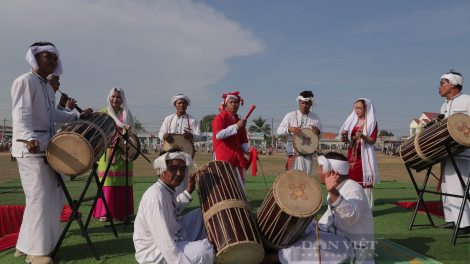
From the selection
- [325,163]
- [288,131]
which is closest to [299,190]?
[325,163]

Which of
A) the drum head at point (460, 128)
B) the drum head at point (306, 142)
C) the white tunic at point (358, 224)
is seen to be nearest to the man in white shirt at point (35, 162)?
→ the white tunic at point (358, 224)

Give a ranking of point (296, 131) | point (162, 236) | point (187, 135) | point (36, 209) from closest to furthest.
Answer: point (162, 236), point (36, 209), point (187, 135), point (296, 131)

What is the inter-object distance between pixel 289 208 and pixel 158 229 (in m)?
1.21

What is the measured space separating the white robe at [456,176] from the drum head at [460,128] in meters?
0.62

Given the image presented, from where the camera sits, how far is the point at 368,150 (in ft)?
19.6

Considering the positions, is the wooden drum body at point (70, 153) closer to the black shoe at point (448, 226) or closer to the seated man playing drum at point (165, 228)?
the seated man playing drum at point (165, 228)

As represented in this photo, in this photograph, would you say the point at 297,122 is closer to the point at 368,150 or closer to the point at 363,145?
the point at 363,145

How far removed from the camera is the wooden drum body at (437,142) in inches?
177

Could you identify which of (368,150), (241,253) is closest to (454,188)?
(368,150)

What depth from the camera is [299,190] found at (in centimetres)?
308

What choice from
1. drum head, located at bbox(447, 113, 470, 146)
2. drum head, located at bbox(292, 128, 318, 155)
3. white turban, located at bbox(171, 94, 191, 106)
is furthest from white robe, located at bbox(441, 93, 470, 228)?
white turban, located at bbox(171, 94, 191, 106)

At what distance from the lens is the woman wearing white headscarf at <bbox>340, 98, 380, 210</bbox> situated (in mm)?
5844

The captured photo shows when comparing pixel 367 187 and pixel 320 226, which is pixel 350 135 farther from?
pixel 320 226

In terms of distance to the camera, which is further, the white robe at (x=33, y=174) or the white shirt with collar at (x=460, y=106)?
the white shirt with collar at (x=460, y=106)
